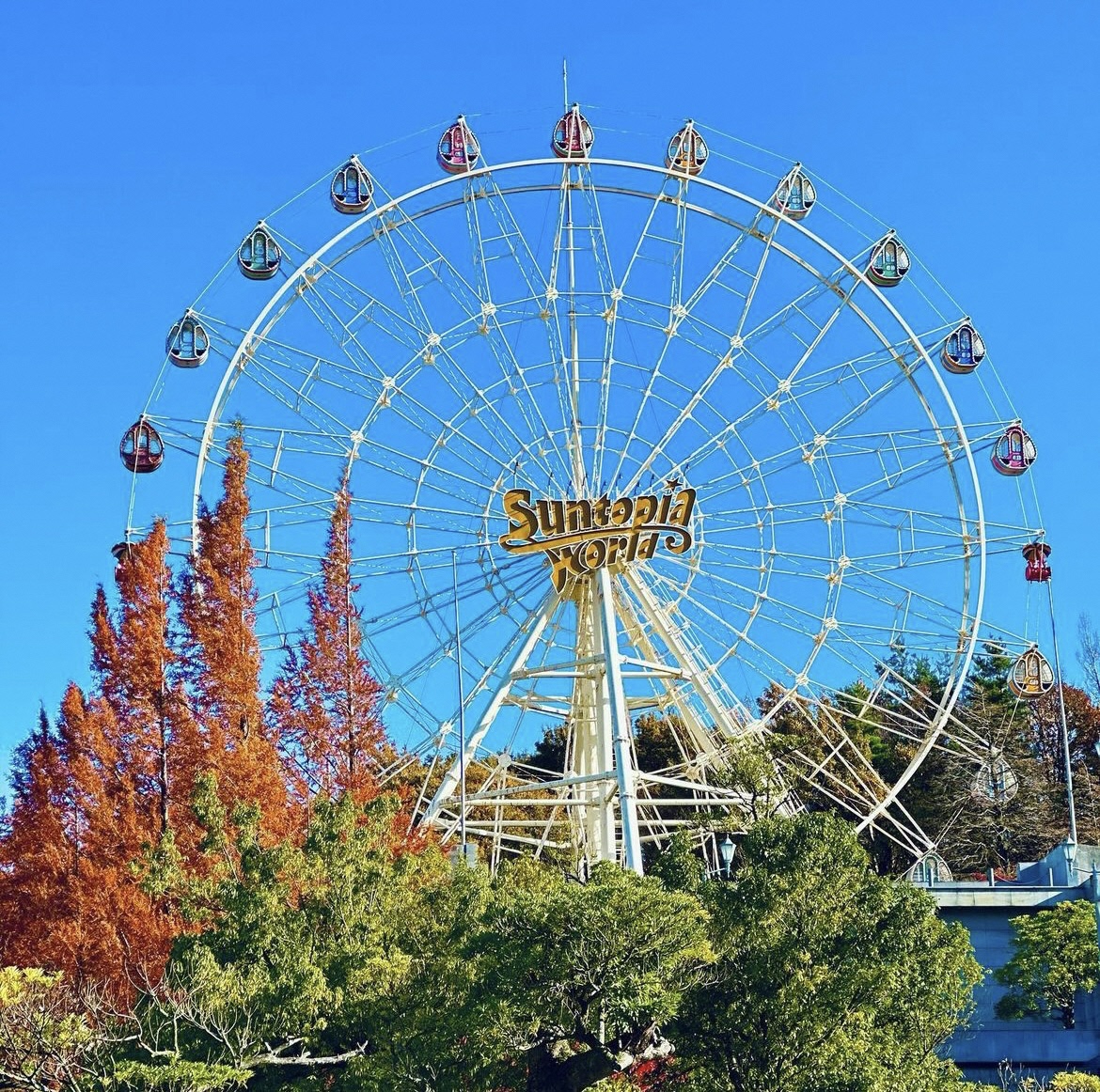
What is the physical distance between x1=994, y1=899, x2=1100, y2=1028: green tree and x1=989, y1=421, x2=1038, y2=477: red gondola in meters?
10.2

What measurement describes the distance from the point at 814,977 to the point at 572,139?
23.2 m

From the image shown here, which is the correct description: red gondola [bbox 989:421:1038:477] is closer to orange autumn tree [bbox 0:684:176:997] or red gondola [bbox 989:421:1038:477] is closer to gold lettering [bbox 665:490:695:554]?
gold lettering [bbox 665:490:695:554]

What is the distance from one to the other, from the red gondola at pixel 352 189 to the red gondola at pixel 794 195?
9632 millimetres

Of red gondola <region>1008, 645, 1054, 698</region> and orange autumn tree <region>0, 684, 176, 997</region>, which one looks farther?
red gondola <region>1008, 645, 1054, 698</region>

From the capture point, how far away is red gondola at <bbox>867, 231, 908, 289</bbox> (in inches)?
1687

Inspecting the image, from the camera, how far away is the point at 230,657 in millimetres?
36438

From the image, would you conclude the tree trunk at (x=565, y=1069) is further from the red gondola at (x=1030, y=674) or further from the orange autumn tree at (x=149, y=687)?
the red gondola at (x=1030, y=674)

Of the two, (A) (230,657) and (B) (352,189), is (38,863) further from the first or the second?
(B) (352,189)

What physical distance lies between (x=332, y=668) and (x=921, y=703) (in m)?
34.6

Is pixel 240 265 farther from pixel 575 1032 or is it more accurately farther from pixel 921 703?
pixel 921 703

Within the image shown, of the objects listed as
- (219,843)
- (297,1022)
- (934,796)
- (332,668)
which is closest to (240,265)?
(332,668)

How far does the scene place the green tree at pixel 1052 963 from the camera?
1630 inches

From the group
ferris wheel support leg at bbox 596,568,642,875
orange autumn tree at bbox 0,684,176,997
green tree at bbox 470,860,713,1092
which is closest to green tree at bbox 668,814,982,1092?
green tree at bbox 470,860,713,1092

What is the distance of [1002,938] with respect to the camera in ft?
150
